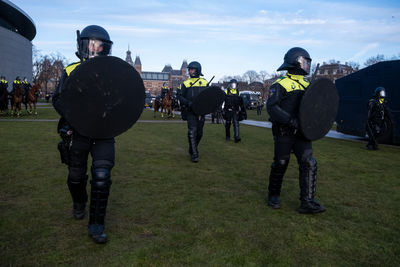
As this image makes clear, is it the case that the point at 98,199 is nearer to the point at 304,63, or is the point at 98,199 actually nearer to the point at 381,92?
the point at 304,63

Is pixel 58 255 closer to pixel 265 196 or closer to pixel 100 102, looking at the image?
pixel 100 102

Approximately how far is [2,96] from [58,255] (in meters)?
18.0

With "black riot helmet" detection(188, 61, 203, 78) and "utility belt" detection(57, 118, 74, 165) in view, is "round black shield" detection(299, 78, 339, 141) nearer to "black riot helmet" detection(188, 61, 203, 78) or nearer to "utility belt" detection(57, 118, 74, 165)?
"utility belt" detection(57, 118, 74, 165)

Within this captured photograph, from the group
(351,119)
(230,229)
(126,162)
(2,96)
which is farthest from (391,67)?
(2,96)

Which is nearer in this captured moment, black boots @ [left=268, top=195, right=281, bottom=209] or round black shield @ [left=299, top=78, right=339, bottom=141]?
round black shield @ [left=299, top=78, right=339, bottom=141]

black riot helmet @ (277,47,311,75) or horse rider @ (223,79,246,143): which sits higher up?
black riot helmet @ (277,47,311,75)

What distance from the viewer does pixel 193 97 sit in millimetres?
6695

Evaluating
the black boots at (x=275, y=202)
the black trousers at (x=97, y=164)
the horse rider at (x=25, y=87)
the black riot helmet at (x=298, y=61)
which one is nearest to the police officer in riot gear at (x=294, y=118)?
the black riot helmet at (x=298, y=61)

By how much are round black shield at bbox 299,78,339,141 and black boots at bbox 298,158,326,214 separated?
1.11ft

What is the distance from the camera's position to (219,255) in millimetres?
2686

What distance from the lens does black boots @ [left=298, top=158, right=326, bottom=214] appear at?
3.72 metres

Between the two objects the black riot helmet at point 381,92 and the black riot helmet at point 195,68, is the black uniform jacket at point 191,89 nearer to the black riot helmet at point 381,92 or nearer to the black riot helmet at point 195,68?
the black riot helmet at point 195,68

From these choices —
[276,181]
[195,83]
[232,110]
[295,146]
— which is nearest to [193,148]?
[195,83]

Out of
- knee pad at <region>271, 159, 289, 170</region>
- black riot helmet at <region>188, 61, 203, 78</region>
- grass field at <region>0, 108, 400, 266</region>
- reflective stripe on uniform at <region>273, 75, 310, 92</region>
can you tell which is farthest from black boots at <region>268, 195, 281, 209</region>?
black riot helmet at <region>188, 61, 203, 78</region>
